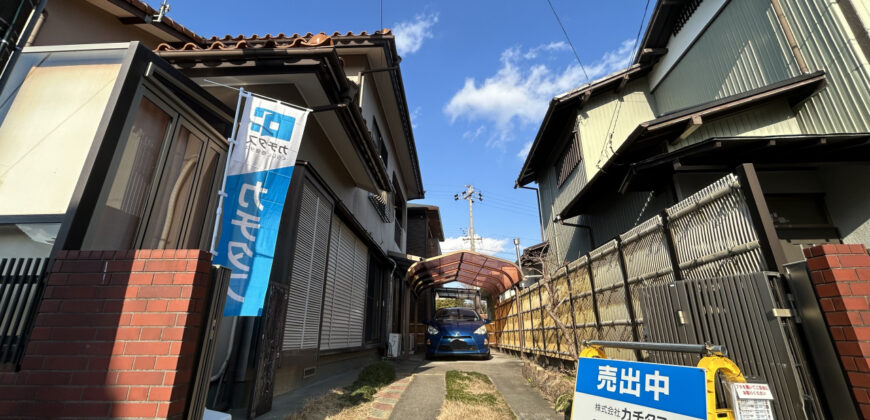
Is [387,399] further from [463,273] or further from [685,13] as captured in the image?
[685,13]

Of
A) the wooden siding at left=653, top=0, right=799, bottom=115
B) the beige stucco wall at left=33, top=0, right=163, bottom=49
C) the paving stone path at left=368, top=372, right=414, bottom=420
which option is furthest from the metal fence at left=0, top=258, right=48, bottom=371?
the wooden siding at left=653, top=0, right=799, bottom=115

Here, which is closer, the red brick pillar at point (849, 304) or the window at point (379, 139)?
the red brick pillar at point (849, 304)

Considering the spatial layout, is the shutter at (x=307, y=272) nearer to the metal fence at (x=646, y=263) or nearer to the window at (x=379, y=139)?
the window at (x=379, y=139)

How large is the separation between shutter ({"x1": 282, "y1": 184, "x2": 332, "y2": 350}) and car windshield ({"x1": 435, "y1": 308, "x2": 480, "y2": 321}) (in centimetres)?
615

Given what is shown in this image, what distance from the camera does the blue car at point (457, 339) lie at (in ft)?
33.5

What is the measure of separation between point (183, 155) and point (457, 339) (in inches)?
333

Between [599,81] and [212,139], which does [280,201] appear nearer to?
[212,139]

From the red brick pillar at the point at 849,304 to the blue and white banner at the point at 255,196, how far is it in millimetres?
4324

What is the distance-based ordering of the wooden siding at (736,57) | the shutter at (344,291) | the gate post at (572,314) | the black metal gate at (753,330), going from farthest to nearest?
the shutter at (344,291), the gate post at (572,314), the wooden siding at (736,57), the black metal gate at (753,330)

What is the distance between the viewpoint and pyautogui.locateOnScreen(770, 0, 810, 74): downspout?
559 centimetres

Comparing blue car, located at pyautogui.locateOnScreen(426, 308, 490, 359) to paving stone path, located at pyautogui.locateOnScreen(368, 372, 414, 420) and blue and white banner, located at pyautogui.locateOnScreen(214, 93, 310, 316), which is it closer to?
paving stone path, located at pyautogui.locateOnScreen(368, 372, 414, 420)

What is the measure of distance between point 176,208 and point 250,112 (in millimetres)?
1361

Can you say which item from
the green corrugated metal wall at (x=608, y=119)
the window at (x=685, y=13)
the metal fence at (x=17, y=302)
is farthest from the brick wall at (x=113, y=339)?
the window at (x=685, y=13)

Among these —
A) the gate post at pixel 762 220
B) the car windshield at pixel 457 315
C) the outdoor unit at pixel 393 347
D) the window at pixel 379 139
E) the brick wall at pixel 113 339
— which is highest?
A: the window at pixel 379 139
